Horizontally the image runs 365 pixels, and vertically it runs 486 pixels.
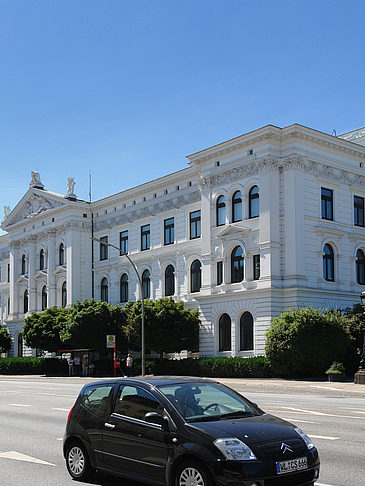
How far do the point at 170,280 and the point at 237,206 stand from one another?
33.5 feet

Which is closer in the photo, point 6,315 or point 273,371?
point 273,371

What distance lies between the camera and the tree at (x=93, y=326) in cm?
4659

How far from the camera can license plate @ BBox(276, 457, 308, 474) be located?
6.71 m

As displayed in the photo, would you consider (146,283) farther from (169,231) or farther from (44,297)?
(44,297)

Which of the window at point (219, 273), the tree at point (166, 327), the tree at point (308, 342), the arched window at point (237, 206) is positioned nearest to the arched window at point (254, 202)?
the arched window at point (237, 206)

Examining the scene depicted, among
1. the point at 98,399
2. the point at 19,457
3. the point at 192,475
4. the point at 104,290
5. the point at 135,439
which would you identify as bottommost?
the point at 19,457

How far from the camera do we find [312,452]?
23.4 feet

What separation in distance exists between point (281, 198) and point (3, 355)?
40088 millimetres

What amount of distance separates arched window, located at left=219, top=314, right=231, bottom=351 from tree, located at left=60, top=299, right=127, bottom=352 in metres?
8.10

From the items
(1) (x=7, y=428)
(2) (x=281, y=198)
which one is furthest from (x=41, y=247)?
(1) (x=7, y=428)

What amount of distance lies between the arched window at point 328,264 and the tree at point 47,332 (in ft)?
69.9

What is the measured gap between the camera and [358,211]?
145 feet

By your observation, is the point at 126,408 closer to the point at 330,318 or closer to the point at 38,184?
the point at 330,318

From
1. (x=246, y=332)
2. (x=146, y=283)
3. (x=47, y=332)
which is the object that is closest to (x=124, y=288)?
(x=146, y=283)
